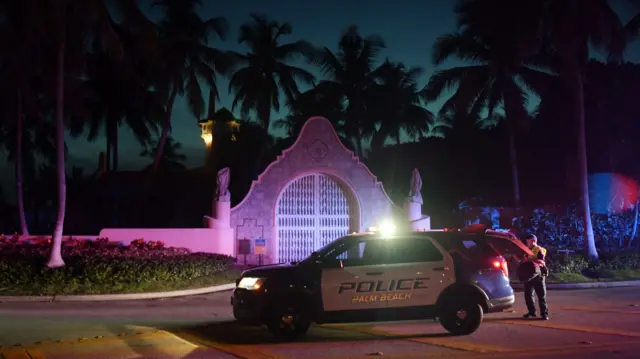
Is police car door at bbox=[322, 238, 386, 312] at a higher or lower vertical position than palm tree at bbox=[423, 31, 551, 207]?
lower

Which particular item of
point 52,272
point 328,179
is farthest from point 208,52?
point 52,272

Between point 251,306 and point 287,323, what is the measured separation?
60cm

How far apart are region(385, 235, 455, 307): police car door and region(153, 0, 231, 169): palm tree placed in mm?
25418

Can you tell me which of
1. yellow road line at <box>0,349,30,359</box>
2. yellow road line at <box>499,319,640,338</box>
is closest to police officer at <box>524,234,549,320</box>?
yellow road line at <box>499,319,640,338</box>

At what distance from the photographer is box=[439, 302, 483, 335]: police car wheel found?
1064 centimetres

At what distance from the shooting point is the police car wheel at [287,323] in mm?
10344

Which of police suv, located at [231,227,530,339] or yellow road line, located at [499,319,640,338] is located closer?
police suv, located at [231,227,530,339]

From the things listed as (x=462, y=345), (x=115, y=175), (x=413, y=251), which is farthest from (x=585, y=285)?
(x=115, y=175)

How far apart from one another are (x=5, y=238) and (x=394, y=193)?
18260 millimetres

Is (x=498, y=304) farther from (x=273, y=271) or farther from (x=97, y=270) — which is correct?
(x=97, y=270)

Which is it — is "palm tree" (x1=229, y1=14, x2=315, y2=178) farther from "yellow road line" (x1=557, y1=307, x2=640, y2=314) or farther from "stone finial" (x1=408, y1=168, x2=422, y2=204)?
"yellow road line" (x1=557, y1=307, x2=640, y2=314)

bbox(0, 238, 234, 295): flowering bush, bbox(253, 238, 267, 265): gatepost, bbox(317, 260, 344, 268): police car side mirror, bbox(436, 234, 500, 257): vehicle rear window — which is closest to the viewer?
bbox(317, 260, 344, 268): police car side mirror

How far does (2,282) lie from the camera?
17844 millimetres

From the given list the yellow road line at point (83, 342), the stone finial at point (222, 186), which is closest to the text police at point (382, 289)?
the yellow road line at point (83, 342)
